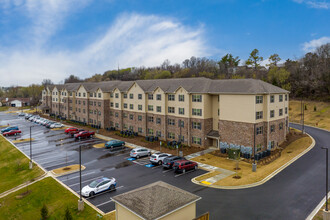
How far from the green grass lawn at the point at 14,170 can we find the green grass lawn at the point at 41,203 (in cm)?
351

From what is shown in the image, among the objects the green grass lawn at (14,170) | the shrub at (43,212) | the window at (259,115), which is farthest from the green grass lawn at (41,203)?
the window at (259,115)

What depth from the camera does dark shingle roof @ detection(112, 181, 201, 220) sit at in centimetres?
1501

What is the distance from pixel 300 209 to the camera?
2122 cm

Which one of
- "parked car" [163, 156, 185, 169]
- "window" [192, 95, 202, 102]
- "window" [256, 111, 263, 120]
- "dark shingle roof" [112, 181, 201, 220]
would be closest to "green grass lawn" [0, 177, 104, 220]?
"dark shingle roof" [112, 181, 201, 220]

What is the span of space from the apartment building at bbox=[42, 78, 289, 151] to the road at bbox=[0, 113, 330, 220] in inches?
315

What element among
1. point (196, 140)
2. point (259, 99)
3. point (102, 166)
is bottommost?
point (102, 166)

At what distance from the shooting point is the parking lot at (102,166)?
26.9 metres

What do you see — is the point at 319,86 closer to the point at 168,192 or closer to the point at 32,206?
the point at 168,192

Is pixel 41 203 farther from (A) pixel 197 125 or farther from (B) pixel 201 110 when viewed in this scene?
(B) pixel 201 110

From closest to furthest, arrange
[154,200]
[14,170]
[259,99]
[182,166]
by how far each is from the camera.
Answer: [154,200] < [182,166] < [14,170] < [259,99]

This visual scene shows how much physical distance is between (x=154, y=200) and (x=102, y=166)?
66.8 ft

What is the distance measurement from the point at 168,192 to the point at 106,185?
36.2 feet

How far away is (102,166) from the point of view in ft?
113

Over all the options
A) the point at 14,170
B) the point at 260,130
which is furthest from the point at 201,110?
the point at 14,170
